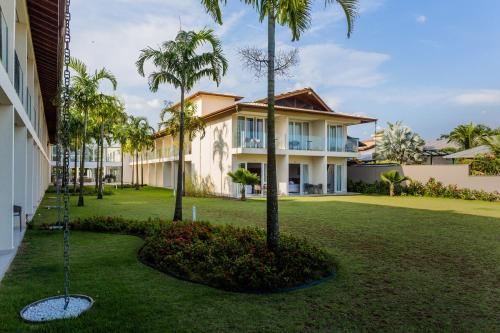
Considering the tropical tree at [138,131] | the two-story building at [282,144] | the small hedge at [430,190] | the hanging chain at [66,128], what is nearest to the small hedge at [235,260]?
the hanging chain at [66,128]

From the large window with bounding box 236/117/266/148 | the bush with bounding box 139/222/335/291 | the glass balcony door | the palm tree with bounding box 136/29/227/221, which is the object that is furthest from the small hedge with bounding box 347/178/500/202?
the bush with bounding box 139/222/335/291

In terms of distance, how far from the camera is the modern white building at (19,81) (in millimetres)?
7906

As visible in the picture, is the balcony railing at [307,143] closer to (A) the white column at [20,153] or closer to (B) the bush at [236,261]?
(A) the white column at [20,153]

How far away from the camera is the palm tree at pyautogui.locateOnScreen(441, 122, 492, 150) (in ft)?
125

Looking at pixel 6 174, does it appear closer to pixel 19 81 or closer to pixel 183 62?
pixel 19 81

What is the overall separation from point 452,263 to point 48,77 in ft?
60.0

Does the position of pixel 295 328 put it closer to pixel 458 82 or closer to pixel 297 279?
pixel 297 279

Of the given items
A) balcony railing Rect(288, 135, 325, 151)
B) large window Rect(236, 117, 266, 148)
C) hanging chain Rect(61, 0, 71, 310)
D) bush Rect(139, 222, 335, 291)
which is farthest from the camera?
balcony railing Rect(288, 135, 325, 151)

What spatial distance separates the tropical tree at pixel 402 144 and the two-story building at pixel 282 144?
534cm

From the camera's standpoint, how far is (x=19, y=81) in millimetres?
10719

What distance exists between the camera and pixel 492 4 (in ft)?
46.2

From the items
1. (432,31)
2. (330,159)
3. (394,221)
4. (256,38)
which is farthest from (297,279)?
(330,159)

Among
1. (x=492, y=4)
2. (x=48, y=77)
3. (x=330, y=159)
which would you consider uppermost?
(x=492, y=4)

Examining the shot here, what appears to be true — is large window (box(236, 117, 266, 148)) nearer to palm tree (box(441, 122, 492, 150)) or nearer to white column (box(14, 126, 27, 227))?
white column (box(14, 126, 27, 227))
